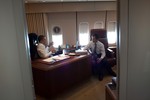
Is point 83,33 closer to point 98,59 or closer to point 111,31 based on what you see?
point 111,31

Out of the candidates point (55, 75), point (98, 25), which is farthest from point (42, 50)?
point (98, 25)

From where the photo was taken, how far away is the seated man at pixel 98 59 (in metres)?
4.14

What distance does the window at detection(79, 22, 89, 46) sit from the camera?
5.46m

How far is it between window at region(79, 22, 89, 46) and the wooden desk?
204cm

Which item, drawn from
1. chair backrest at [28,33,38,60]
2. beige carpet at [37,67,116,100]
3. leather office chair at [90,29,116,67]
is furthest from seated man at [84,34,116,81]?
chair backrest at [28,33,38,60]

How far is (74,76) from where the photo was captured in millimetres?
3475
